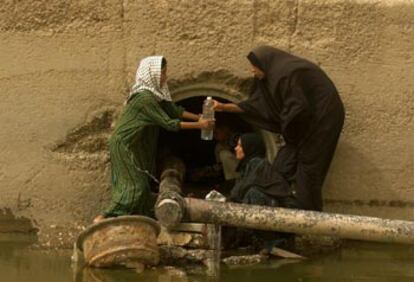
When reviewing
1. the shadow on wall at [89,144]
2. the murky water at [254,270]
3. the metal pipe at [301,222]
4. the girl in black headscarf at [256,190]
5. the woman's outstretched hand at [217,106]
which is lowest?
the murky water at [254,270]

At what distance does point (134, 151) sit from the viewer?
6859 mm

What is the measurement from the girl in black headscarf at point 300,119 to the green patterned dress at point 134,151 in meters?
0.57

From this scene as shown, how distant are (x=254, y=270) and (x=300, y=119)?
4.03 feet

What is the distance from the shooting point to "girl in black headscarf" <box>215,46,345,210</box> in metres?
6.82

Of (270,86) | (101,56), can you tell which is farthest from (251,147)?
(101,56)

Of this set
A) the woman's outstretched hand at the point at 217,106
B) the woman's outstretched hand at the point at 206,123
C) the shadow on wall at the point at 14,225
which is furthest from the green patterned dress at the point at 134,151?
the shadow on wall at the point at 14,225

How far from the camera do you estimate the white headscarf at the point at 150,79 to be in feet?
22.5

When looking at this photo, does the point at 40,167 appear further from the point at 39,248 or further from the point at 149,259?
the point at 149,259

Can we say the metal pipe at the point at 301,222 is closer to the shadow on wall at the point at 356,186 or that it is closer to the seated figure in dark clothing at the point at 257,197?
the seated figure in dark clothing at the point at 257,197

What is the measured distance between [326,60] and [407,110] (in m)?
0.84

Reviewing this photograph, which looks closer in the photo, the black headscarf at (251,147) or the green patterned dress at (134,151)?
the green patterned dress at (134,151)

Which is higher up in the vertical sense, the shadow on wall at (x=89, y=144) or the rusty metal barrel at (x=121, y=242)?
the shadow on wall at (x=89, y=144)

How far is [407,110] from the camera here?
7.55m

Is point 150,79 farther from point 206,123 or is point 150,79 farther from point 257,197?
point 257,197
